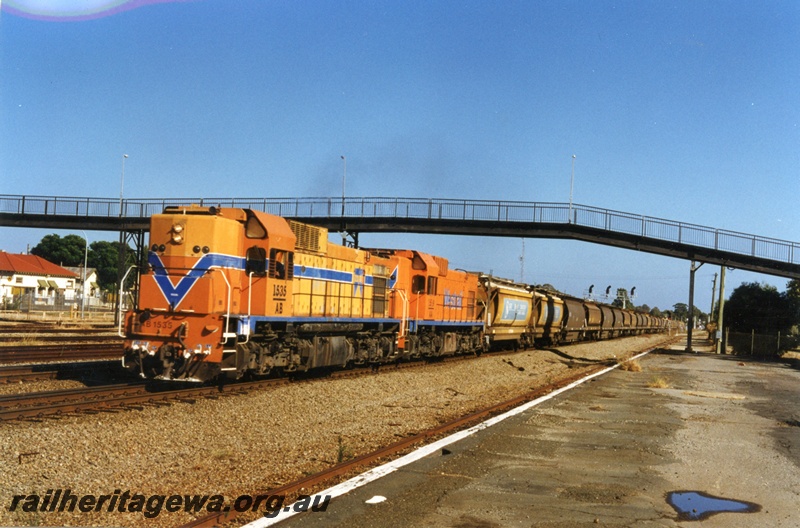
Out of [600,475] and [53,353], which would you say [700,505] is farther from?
[53,353]

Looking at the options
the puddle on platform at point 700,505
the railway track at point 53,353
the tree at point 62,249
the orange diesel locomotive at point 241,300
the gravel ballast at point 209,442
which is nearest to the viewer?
the puddle on platform at point 700,505

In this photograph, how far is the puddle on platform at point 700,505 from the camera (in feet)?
22.9

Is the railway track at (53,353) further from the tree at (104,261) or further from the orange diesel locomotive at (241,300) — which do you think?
the tree at (104,261)

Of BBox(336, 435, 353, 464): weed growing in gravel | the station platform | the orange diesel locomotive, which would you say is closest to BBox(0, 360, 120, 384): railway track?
the orange diesel locomotive

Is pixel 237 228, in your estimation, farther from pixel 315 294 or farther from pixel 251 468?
pixel 251 468

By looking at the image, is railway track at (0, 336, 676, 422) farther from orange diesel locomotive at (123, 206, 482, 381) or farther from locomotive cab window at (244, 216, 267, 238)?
locomotive cab window at (244, 216, 267, 238)

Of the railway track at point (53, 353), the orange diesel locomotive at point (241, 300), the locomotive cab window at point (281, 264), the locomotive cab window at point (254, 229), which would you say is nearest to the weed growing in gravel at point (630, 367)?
the orange diesel locomotive at point (241, 300)

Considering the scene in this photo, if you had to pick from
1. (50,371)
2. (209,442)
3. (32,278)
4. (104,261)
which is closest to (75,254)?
(104,261)

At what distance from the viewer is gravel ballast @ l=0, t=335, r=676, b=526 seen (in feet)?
24.2

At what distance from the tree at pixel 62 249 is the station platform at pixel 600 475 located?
123367mm

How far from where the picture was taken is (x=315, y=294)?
17.7 metres

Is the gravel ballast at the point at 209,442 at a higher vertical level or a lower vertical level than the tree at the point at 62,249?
lower

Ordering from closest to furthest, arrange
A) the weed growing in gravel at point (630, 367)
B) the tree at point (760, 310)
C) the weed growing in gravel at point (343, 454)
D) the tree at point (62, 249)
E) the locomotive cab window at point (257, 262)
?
the weed growing in gravel at point (343, 454)
the locomotive cab window at point (257, 262)
the weed growing in gravel at point (630, 367)
the tree at point (760, 310)
the tree at point (62, 249)

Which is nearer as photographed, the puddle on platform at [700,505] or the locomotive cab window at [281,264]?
the puddle on platform at [700,505]
